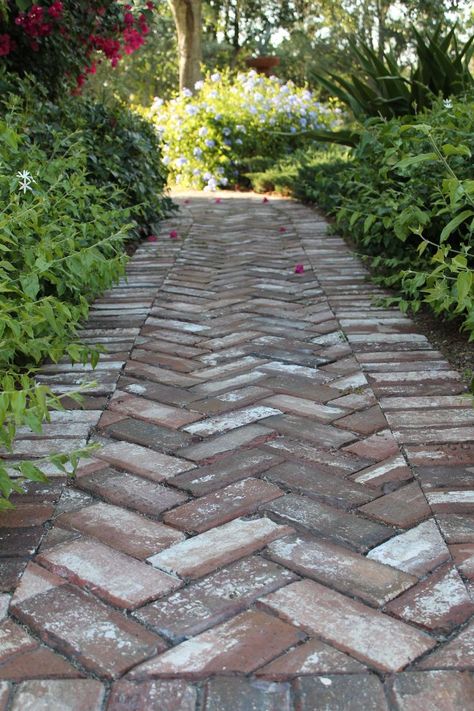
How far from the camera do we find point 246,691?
1285mm

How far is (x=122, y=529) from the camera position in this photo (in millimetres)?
1799

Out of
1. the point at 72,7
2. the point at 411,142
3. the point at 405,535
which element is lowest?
the point at 405,535

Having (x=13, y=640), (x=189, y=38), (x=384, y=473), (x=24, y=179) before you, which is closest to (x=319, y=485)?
(x=384, y=473)

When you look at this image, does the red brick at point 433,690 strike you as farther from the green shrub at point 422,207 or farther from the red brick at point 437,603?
the green shrub at point 422,207

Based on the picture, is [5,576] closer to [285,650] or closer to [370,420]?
[285,650]

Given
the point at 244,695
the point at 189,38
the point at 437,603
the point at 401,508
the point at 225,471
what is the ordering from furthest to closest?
the point at 189,38 → the point at 225,471 → the point at 401,508 → the point at 437,603 → the point at 244,695

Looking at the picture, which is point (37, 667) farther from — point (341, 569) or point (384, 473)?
point (384, 473)

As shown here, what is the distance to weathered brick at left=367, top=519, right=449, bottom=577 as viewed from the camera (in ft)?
5.37

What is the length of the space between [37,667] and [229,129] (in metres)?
8.78

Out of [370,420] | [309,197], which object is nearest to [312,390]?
[370,420]

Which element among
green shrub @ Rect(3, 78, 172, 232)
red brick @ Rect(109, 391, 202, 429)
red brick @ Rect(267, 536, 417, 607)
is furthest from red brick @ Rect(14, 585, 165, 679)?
green shrub @ Rect(3, 78, 172, 232)

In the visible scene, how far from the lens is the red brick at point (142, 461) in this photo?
2.08 meters

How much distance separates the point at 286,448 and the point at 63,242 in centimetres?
107

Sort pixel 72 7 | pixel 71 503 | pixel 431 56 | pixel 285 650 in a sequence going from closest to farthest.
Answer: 1. pixel 285 650
2. pixel 71 503
3. pixel 431 56
4. pixel 72 7
